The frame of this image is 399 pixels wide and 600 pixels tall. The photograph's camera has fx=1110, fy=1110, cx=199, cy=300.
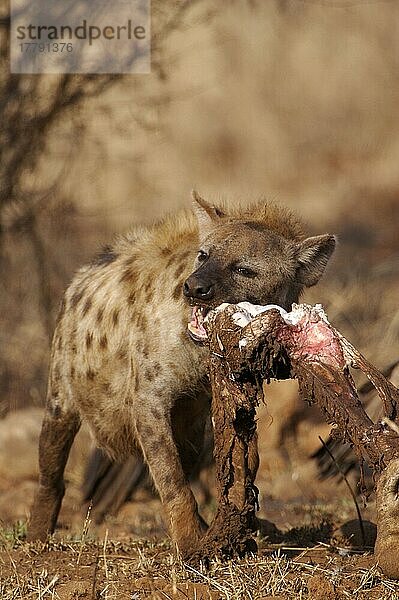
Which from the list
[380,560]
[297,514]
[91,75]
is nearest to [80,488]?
[297,514]

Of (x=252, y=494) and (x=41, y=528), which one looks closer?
(x=252, y=494)

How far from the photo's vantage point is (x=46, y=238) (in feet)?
27.1

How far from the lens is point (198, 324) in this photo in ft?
12.4

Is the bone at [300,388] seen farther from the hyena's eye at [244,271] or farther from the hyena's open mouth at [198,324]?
the hyena's eye at [244,271]

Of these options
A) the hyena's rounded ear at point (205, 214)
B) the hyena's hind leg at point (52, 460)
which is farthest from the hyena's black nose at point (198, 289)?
the hyena's hind leg at point (52, 460)

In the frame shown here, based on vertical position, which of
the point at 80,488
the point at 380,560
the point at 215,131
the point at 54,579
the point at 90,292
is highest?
the point at 215,131

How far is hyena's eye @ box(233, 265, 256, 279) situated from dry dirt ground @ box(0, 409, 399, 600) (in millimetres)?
972

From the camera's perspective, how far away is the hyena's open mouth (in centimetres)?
372

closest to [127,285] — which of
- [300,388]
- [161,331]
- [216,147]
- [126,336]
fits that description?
[126,336]

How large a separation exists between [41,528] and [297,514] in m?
1.30

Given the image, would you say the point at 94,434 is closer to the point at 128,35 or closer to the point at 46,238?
the point at 128,35

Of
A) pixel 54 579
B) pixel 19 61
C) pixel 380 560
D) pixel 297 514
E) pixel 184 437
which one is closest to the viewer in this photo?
pixel 380 560

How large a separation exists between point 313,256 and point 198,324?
0.63 metres

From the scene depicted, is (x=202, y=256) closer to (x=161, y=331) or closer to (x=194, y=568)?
(x=161, y=331)
